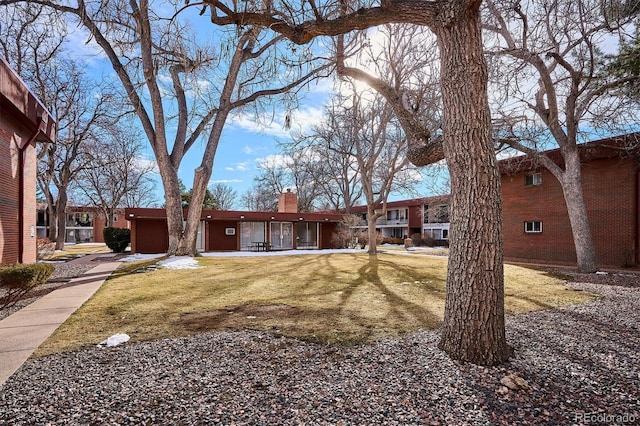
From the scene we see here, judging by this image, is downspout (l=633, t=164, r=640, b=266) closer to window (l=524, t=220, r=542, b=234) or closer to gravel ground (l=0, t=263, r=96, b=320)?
window (l=524, t=220, r=542, b=234)

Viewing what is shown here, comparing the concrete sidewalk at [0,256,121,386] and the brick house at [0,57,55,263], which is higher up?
the brick house at [0,57,55,263]

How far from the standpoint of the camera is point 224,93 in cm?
1474

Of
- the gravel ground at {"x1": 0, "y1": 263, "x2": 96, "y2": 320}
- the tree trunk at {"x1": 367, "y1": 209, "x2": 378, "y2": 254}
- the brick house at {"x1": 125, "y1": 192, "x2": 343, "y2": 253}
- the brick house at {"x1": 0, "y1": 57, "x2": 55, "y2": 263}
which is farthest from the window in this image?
the brick house at {"x1": 0, "y1": 57, "x2": 55, "y2": 263}

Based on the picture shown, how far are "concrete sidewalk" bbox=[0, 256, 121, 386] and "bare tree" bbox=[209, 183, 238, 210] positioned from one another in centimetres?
→ 4076

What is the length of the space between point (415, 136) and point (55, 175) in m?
25.6

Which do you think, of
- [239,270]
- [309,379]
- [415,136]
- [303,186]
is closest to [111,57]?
[239,270]

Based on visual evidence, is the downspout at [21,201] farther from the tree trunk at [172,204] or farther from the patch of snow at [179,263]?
the tree trunk at [172,204]

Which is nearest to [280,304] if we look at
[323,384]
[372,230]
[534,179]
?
[323,384]

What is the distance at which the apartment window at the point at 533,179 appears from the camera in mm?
16219

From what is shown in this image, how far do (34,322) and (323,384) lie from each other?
4790 millimetres

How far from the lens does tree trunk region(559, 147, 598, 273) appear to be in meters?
11.3

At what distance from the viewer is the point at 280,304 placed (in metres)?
6.34

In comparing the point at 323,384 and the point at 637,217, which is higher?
the point at 637,217

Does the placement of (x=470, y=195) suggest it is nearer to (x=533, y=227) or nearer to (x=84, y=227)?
(x=533, y=227)
